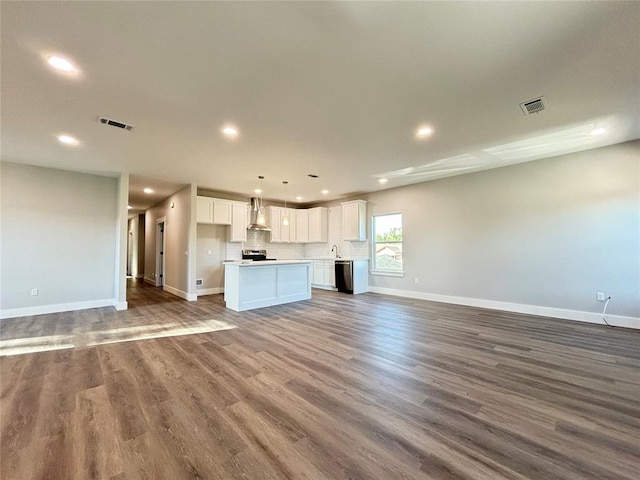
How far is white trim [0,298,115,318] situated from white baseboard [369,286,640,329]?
669 cm

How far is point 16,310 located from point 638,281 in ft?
33.3

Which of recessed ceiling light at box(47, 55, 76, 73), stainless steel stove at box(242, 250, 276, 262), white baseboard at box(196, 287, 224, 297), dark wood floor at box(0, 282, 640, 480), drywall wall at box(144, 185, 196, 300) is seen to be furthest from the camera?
stainless steel stove at box(242, 250, 276, 262)

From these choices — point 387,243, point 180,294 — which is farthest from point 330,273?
point 180,294

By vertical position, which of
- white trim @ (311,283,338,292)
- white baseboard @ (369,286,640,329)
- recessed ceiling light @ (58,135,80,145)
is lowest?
white trim @ (311,283,338,292)

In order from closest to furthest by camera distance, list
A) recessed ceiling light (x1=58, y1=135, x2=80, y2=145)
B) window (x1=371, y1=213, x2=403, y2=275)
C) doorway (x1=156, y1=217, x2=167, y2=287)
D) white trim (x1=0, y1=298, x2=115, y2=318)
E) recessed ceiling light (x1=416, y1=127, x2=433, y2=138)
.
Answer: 1. recessed ceiling light (x1=416, y1=127, x2=433, y2=138)
2. recessed ceiling light (x1=58, y1=135, x2=80, y2=145)
3. white trim (x1=0, y1=298, x2=115, y2=318)
4. window (x1=371, y1=213, x2=403, y2=275)
5. doorway (x1=156, y1=217, x2=167, y2=287)

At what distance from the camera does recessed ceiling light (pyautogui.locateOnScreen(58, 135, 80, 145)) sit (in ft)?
11.7

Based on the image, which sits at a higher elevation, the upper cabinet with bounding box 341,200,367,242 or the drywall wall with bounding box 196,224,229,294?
the upper cabinet with bounding box 341,200,367,242

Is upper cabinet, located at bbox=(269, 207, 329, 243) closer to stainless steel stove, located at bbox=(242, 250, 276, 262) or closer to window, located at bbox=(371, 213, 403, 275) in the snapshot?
stainless steel stove, located at bbox=(242, 250, 276, 262)

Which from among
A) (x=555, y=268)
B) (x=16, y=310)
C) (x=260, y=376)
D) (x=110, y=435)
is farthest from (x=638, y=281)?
(x=16, y=310)

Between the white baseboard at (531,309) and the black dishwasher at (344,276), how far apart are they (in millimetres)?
1274

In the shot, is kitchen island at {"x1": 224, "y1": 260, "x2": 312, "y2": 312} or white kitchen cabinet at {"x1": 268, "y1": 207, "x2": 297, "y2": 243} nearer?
kitchen island at {"x1": 224, "y1": 260, "x2": 312, "y2": 312}

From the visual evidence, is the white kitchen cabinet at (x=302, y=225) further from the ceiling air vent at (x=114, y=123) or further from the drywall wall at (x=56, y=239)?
the ceiling air vent at (x=114, y=123)

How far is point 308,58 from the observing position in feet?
6.96

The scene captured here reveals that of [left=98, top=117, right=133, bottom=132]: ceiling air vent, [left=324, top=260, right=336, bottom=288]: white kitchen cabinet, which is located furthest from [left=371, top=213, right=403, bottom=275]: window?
[left=98, top=117, right=133, bottom=132]: ceiling air vent
